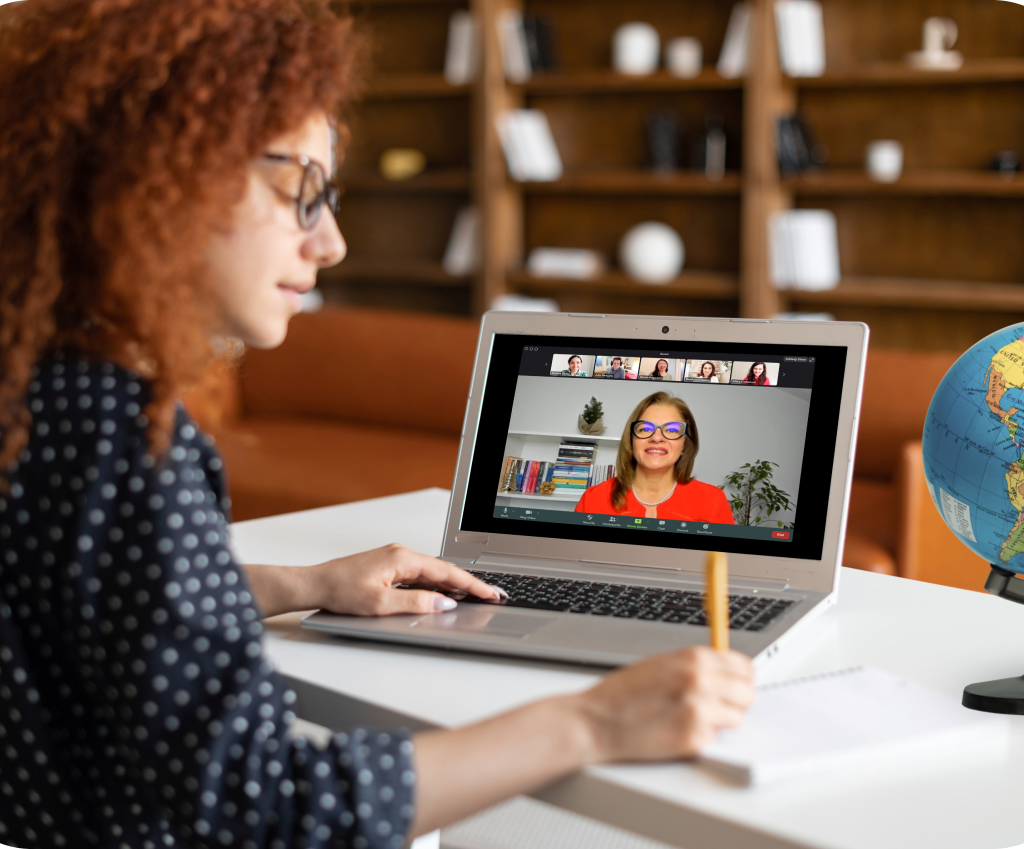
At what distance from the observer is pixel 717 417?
113cm

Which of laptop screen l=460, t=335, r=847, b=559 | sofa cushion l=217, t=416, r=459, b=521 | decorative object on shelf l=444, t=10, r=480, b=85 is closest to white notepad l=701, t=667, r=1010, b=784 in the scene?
laptop screen l=460, t=335, r=847, b=559

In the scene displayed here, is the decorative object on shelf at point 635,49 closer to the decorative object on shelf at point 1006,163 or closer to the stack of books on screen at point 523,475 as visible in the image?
the decorative object on shelf at point 1006,163

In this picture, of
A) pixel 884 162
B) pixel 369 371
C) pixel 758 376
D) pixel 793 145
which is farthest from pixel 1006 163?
pixel 758 376

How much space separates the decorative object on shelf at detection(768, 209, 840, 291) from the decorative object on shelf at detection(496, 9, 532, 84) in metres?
1.14

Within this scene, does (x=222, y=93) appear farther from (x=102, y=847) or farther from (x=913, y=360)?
(x=913, y=360)

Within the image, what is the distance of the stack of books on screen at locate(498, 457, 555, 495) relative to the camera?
3.90ft

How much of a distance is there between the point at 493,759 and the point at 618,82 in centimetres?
369

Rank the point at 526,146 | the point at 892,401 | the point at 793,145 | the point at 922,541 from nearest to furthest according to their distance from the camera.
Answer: the point at 922,541 → the point at 892,401 → the point at 793,145 → the point at 526,146

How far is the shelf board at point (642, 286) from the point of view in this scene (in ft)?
13.2

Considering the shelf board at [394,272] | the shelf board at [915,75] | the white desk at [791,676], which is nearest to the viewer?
the white desk at [791,676]

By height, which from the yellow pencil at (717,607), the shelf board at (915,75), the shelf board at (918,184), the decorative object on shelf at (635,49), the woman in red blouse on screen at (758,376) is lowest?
the yellow pencil at (717,607)

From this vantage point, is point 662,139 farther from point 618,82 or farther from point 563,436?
point 563,436

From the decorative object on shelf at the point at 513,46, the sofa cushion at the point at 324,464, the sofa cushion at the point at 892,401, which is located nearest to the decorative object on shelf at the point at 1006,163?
the sofa cushion at the point at 892,401

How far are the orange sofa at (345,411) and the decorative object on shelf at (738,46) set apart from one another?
1.40 m
